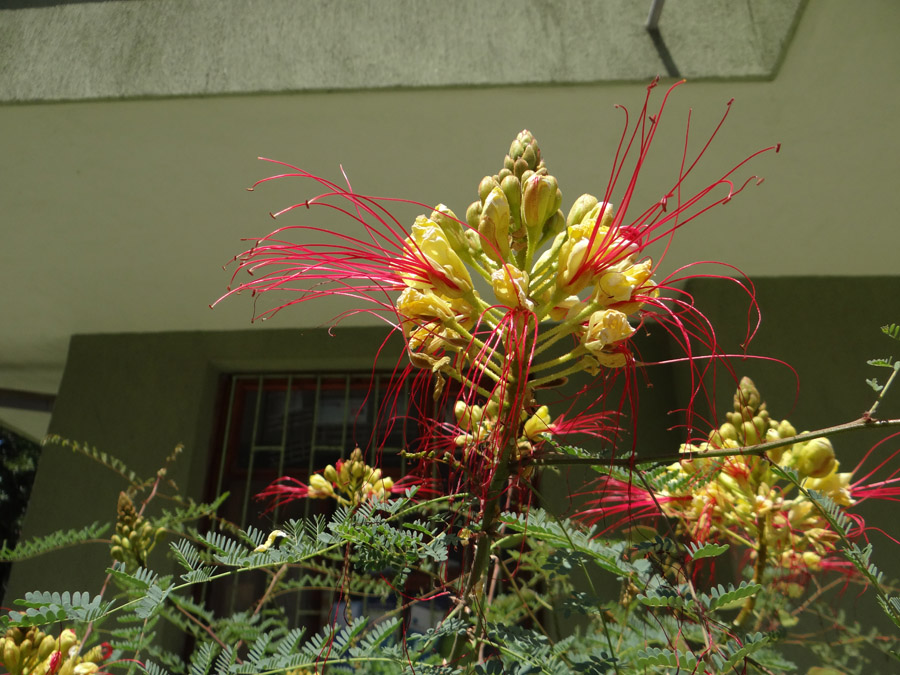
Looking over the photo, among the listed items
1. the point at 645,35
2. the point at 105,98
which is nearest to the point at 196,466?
the point at 105,98

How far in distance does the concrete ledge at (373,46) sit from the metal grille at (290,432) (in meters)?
1.73

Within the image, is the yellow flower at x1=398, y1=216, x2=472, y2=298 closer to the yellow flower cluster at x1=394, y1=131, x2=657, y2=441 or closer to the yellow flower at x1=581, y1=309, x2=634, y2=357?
the yellow flower cluster at x1=394, y1=131, x2=657, y2=441

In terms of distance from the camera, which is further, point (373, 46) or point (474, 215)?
point (373, 46)

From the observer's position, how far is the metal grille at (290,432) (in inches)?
145

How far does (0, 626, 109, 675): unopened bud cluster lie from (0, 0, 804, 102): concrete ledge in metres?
1.85

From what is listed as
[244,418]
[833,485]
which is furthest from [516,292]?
[244,418]

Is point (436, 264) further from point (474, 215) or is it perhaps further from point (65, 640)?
point (65, 640)

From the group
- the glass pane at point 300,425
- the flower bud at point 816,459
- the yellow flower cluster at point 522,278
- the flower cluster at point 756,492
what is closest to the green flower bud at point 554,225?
the yellow flower cluster at point 522,278

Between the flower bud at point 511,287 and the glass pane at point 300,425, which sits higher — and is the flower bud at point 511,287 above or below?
below

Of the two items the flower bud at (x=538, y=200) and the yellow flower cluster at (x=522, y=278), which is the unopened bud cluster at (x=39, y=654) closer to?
the yellow flower cluster at (x=522, y=278)

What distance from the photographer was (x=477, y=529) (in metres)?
0.73

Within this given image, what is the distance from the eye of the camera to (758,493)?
1197 mm

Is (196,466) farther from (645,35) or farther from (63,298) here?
(645,35)

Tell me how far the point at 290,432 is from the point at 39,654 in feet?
9.53
